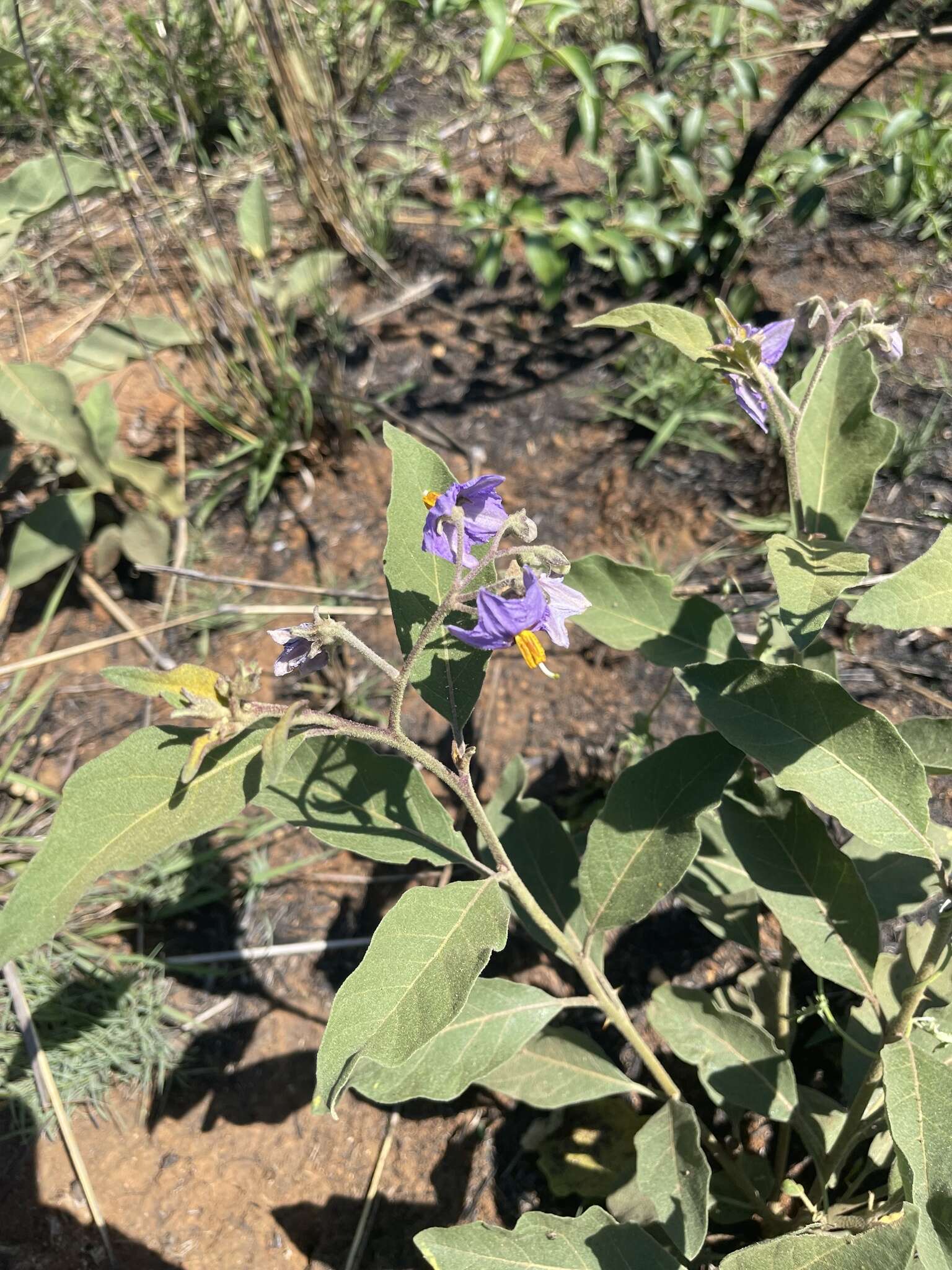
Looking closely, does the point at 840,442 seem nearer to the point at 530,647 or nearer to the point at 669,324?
the point at 669,324

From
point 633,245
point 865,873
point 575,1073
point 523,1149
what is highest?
point 633,245

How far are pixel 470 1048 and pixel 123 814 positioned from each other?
2.29 ft

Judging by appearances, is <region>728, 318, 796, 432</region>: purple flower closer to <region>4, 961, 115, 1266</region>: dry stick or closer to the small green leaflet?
the small green leaflet

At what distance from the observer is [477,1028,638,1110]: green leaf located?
60.2 inches

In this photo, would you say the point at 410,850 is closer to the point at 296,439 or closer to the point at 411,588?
the point at 411,588

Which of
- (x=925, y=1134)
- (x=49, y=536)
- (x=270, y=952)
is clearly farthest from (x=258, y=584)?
(x=925, y=1134)

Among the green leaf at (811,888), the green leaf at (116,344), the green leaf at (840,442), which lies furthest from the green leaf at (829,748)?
the green leaf at (116,344)

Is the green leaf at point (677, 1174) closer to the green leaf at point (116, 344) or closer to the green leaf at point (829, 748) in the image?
the green leaf at point (829, 748)

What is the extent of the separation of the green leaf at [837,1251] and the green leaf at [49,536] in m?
2.30

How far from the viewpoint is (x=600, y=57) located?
2354 millimetres

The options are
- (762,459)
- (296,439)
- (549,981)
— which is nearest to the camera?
(549,981)

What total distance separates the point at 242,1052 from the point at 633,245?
2416 mm

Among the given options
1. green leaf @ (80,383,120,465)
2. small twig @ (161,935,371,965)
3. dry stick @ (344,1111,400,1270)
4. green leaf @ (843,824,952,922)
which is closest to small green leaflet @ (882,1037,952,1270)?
green leaf @ (843,824,952,922)

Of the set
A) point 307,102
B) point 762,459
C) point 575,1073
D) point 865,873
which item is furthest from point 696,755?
point 307,102
